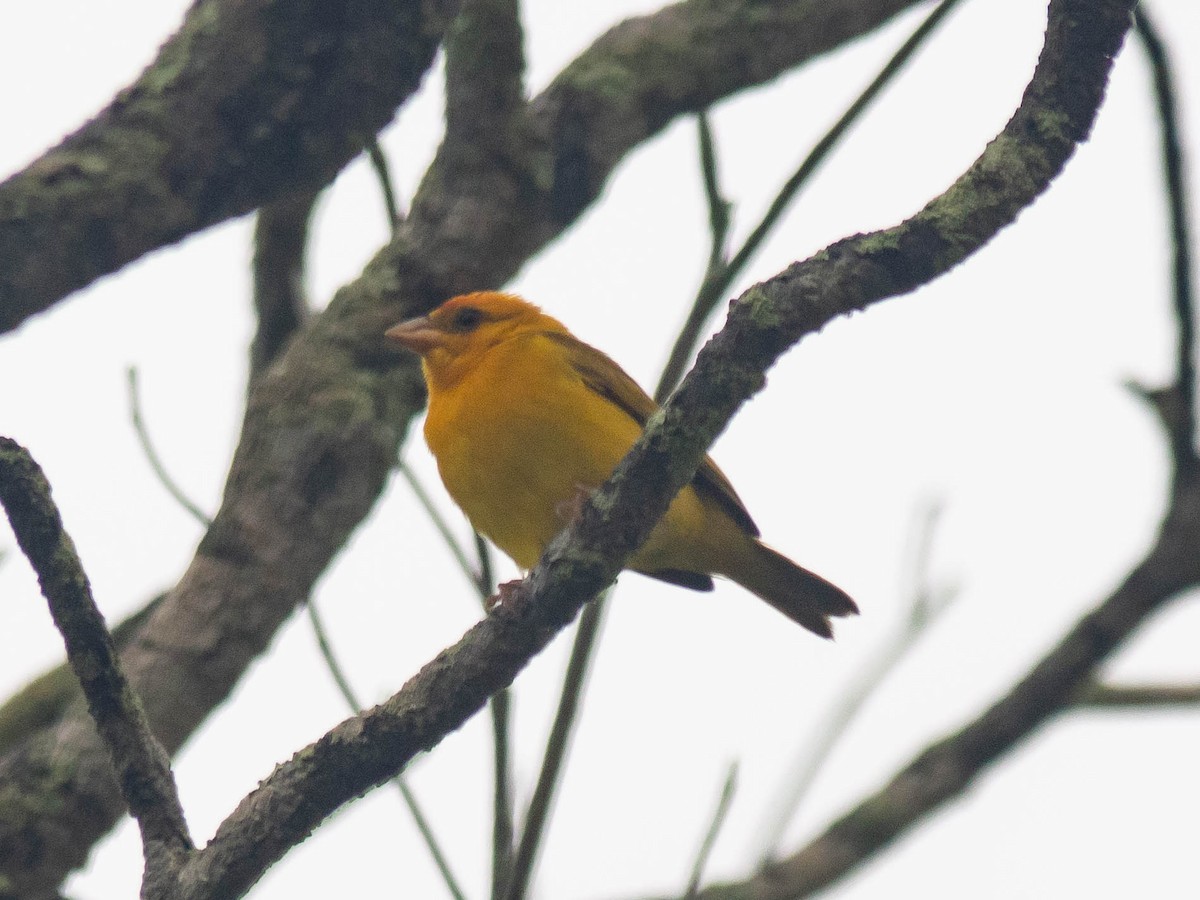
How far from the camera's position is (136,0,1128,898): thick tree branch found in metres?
2.30

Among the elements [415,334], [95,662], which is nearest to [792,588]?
[415,334]

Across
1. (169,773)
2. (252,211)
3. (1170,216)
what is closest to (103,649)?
(169,773)

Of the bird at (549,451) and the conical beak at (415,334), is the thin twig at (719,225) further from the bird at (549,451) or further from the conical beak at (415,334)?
the conical beak at (415,334)

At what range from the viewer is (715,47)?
454cm

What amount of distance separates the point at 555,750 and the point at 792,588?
2101 millimetres

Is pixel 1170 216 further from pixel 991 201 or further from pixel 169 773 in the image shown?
pixel 169 773

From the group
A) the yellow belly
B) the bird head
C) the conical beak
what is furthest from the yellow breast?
the conical beak

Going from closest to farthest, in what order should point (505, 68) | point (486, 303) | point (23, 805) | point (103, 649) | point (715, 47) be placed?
point (103, 649) < point (23, 805) < point (505, 68) < point (715, 47) < point (486, 303)

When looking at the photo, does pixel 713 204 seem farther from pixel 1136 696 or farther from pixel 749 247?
pixel 1136 696

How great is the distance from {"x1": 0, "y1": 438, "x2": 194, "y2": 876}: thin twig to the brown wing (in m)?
2.57

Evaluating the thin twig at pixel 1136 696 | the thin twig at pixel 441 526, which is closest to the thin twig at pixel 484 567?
the thin twig at pixel 441 526

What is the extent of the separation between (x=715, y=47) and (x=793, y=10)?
297mm

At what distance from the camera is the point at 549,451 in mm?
4672

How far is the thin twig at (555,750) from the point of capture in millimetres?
3193
